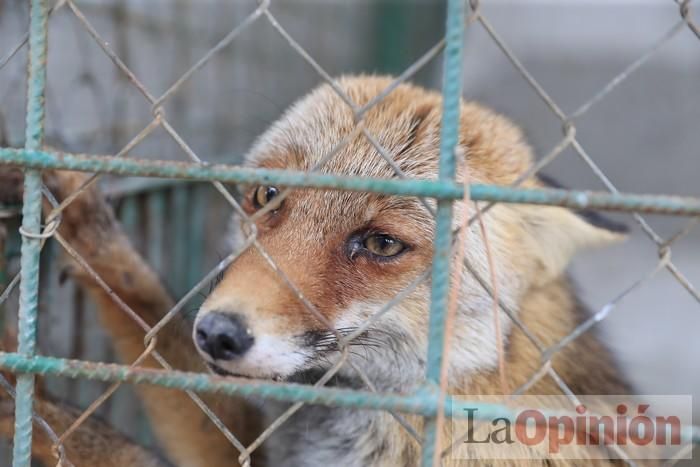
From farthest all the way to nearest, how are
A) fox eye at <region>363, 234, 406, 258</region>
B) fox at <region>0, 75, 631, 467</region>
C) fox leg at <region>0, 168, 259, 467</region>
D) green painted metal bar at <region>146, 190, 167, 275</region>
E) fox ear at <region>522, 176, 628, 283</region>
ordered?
green painted metal bar at <region>146, 190, 167, 275</region>
fox leg at <region>0, 168, 259, 467</region>
fox ear at <region>522, 176, 628, 283</region>
fox eye at <region>363, 234, 406, 258</region>
fox at <region>0, 75, 631, 467</region>

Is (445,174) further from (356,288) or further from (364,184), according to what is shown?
(356,288)

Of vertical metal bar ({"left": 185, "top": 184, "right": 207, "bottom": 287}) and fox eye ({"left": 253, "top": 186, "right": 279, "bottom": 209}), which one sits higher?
vertical metal bar ({"left": 185, "top": 184, "right": 207, "bottom": 287})

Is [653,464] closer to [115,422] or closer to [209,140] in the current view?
[115,422]

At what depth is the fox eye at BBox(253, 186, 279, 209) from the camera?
252 cm

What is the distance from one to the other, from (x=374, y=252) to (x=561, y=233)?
27.0 inches

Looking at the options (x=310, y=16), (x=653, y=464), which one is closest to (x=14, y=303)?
(x=653, y=464)

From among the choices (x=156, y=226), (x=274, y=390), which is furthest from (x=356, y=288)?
(x=156, y=226)

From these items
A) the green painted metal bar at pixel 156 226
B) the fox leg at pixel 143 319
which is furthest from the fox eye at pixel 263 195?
the green painted metal bar at pixel 156 226

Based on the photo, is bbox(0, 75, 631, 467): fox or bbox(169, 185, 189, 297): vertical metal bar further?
bbox(169, 185, 189, 297): vertical metal bar

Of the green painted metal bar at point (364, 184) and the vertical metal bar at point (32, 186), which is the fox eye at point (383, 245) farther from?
the vertical metal bar at point (32, 186)

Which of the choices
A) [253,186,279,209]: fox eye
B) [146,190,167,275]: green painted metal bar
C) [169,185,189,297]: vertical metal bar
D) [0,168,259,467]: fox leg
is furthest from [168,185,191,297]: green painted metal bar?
[253,186,279,209]: fox eye

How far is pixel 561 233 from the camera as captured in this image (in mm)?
2494

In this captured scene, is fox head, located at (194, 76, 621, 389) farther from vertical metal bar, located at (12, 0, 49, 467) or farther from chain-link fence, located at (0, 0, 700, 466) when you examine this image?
vertical metal bar, located at (12, 0, 49, 467)

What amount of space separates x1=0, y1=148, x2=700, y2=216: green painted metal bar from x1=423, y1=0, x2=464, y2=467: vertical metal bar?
0.19ft
